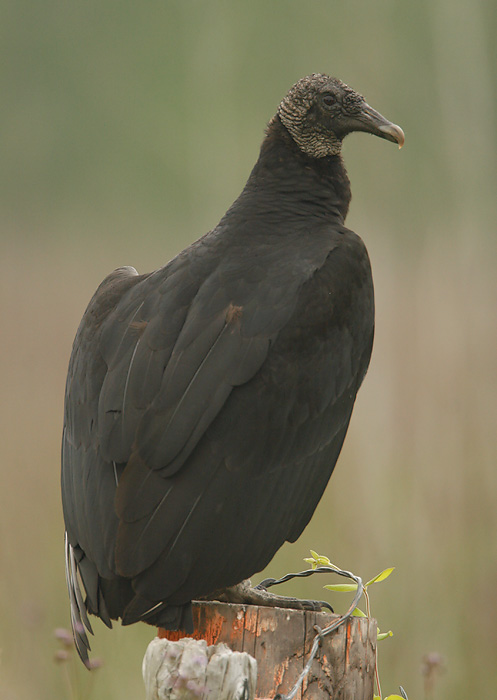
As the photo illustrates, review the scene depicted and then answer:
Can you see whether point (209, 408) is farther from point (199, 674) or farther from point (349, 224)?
point (349, 224)

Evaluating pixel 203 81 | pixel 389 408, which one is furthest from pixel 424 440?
pixel 203 81

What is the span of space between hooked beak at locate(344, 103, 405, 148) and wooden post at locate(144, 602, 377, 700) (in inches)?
62.5

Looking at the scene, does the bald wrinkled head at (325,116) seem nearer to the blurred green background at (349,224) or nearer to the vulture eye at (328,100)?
the vulture eye at (328,100)

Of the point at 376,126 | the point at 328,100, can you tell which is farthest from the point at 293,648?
the point at 328,100

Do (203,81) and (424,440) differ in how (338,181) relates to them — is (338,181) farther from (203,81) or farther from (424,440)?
(203,81)

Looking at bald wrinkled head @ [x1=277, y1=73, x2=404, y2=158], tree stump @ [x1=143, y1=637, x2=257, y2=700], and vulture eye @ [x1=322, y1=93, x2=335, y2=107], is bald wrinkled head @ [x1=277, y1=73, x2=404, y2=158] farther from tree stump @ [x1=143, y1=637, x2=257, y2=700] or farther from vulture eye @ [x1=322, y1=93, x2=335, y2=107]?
tree stump @ [x1=143, y1=637, x2=257, y2=700]

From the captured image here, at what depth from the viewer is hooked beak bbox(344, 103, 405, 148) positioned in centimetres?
308

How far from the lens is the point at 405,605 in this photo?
12.8 feet

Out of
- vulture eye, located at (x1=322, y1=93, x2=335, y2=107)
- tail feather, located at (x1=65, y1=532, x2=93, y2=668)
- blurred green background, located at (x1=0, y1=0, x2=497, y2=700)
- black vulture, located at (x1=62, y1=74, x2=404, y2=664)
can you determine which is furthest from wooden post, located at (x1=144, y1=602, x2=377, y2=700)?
vulture eye, located at (x1=322, y1=93, x2=335, y2=107)

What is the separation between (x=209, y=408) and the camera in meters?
2.32

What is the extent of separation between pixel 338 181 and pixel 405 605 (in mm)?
1783

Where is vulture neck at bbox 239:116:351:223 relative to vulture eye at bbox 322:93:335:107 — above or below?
below

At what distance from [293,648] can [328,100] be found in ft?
6.07

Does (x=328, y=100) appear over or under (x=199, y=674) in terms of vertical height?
over
